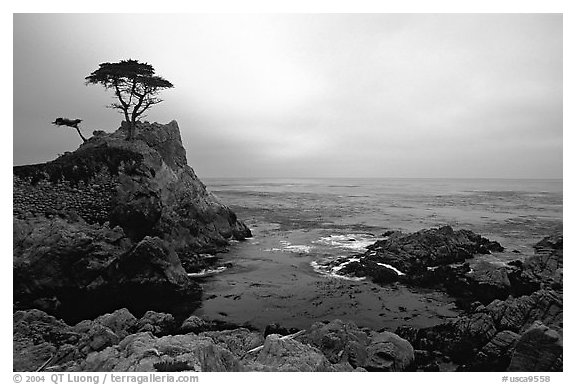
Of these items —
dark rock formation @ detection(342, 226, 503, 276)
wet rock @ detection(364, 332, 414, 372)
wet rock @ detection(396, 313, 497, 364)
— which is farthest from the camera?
dark rock formation @ detection(342, 226, 503, 276)

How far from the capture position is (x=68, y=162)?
619 inches

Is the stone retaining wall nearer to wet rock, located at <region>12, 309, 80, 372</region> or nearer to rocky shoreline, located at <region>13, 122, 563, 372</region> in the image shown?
rocky shoreline, located at <region>13, 122, 563, 372</region>

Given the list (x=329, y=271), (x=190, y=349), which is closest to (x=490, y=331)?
(x=329, y=271)

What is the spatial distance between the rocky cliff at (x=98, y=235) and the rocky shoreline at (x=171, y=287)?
0.05 metres

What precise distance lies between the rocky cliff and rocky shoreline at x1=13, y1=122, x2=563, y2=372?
0.17 ft

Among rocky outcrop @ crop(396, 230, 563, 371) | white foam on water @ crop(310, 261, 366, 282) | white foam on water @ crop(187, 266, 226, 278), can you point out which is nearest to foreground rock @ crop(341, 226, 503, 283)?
white foam on water @ crop(310, 261, 366, 282)

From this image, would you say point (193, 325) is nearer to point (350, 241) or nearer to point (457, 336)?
point (457, 336)

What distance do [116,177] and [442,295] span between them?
1716 centimetres

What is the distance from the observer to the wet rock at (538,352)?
22.6 feet

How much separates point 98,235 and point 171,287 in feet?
15.1

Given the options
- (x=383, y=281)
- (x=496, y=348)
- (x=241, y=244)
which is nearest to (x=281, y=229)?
(x=241, y=244)

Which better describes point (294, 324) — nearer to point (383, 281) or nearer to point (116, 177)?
point (383, 281)

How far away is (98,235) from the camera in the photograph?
1455 centimetres

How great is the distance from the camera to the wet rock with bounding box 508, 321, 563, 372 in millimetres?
6879
